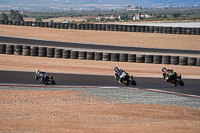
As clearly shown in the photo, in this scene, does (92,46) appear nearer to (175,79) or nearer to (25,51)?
(25,51)

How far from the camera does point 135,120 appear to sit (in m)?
9.93

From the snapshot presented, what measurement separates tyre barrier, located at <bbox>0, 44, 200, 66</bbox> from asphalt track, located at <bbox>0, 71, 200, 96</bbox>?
15.8ft

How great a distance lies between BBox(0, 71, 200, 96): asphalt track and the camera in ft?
46.5

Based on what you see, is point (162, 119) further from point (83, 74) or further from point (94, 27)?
point (94, 27)

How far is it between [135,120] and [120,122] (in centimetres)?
47

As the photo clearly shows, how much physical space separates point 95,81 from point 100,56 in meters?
6.53

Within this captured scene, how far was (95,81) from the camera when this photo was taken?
1545cm

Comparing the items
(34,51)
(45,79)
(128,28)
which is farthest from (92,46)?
(45,79)

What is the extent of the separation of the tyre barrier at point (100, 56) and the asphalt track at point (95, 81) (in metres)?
4.82

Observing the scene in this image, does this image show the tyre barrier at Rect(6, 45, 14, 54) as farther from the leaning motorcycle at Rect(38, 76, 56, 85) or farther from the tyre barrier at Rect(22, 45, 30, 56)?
the leaning motorcycle at Rect(38, 76, 56, 85)

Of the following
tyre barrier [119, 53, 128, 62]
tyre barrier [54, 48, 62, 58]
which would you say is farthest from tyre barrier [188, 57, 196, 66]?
tyre barrier [54, 48, 62, 58]

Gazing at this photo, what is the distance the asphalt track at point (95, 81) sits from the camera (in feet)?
46.5

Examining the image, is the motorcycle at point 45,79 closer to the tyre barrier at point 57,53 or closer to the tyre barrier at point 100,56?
the tyre barrier at point 100,56

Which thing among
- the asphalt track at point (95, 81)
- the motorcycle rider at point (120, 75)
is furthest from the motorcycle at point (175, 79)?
the motorcycle rider at point (120, 75)
